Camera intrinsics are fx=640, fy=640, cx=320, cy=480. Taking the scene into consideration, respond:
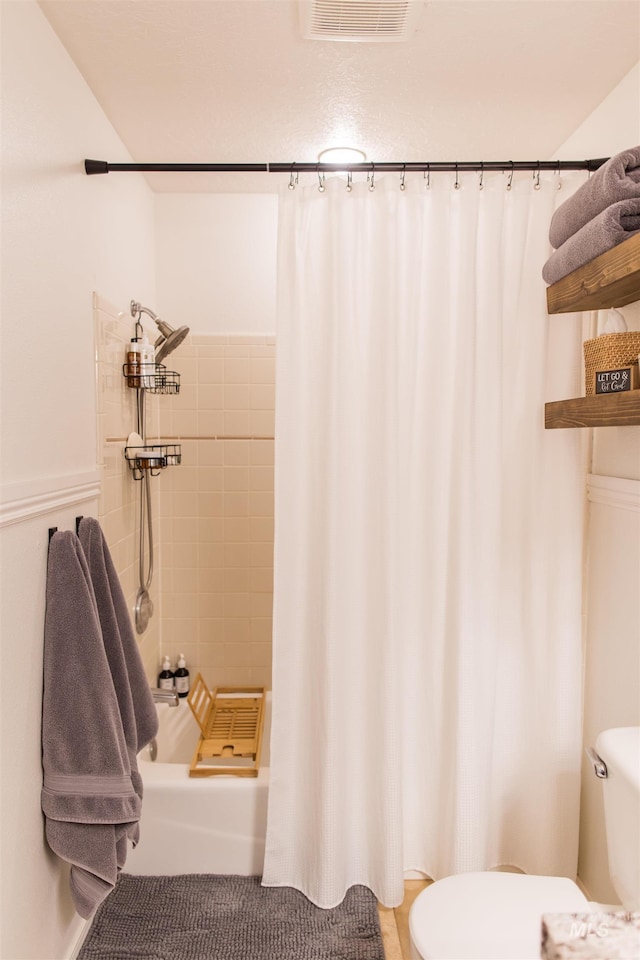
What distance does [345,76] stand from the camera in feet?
5.83

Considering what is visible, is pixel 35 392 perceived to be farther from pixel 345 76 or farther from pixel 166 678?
pixel 166 678

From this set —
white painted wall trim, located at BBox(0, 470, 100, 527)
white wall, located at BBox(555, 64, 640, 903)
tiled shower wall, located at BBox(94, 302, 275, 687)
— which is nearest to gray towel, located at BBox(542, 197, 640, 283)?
white wall, located at BBox(555, 64, 640, 903)

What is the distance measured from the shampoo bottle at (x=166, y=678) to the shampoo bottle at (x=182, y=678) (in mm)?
28

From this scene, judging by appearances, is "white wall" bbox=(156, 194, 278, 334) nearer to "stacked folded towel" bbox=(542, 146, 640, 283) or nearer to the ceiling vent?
the ceiling vent

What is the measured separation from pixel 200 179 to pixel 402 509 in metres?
1.64

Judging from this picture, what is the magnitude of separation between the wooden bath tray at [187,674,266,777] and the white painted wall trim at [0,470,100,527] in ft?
3.20

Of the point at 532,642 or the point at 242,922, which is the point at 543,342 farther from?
the point at 242,922

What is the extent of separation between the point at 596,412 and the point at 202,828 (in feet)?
5.71

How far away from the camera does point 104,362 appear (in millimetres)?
2027

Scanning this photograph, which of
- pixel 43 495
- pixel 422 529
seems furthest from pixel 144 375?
pixel 422 529

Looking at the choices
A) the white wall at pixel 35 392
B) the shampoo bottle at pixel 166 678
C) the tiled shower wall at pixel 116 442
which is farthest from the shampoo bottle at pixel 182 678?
the white wall at pixel 35 392

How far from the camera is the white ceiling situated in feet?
5.05

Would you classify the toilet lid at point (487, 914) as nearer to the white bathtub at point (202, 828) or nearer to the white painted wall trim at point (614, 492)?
the white bathtub at point (202, 828)

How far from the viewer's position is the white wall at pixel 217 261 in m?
2.78
